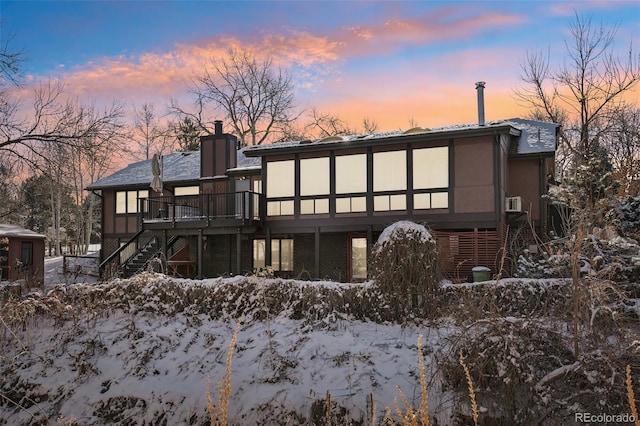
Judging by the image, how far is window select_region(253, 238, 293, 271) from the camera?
1850cm

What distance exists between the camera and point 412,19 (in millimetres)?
12852

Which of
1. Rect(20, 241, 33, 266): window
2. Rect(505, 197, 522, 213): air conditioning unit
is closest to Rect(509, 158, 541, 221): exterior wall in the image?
Rect(505, 197, 522, 213): air conditioning unit

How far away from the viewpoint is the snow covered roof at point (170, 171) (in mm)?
21423

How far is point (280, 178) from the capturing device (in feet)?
56.3

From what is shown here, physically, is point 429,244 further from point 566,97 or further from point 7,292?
point 566,97

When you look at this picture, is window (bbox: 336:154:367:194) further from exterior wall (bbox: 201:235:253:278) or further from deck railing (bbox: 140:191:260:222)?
exterior wall (bbox: 201:235:253:278)

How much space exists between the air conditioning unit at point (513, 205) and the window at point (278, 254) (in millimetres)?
8175

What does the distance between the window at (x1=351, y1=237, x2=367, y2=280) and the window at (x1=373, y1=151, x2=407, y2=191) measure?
241 cm

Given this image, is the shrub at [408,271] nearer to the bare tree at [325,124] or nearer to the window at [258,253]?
the window at [258,253]

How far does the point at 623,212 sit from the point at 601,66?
31.8ft

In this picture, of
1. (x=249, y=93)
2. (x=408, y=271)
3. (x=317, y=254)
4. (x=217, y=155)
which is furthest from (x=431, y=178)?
(x=249, y=93)

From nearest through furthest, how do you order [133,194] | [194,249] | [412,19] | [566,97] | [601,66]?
[412,19]
[601,66]
[566,97]
[194,249]
[133,194]

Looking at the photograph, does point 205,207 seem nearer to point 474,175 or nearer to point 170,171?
point 170,171

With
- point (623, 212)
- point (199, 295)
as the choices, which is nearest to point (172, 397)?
point (199, 295)
